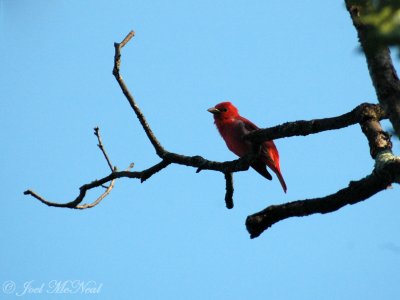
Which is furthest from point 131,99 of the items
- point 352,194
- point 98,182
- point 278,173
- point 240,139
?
point 278,173

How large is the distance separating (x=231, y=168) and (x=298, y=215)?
52.1 inches

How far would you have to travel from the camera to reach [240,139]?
6.26 meters

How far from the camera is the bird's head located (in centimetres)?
709

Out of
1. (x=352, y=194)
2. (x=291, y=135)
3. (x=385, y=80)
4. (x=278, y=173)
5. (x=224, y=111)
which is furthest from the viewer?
(x=224, y=111)

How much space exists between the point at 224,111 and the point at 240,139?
1.04m

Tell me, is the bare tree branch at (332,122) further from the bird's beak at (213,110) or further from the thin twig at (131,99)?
the bird's beak at (213,110)

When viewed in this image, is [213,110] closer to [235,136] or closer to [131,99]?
[235,136]

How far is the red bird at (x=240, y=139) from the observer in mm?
6301

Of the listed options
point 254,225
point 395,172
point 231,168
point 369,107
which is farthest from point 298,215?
point 231,168

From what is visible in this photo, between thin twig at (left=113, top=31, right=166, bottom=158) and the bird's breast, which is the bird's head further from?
thin twig at (left=113, top=31, right=166, bottom=158)

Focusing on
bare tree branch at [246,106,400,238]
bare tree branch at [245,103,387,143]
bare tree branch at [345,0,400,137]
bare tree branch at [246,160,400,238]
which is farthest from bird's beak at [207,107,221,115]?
bare tree branch at [345,0,400,137]

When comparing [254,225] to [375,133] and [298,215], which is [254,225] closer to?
[298,215]

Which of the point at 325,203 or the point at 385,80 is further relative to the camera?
the point at 325,203

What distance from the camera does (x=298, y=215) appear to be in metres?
3.02
